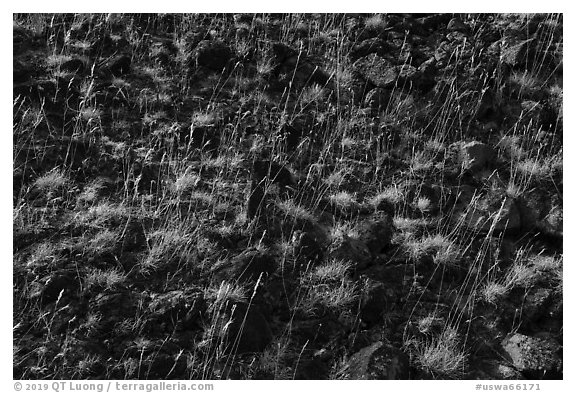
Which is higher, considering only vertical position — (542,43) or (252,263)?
(542,43)

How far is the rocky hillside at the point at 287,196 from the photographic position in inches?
169

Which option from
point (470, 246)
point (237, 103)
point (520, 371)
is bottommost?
point (520, 371)

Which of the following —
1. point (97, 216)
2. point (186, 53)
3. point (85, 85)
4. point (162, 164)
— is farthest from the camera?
point (186, 53)

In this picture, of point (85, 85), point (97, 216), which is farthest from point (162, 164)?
point (85, 85)

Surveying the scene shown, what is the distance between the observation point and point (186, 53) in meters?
6.97

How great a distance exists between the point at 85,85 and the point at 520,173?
426cm

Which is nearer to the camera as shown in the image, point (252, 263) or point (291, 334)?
point (291, 334)

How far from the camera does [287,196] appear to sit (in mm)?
5418

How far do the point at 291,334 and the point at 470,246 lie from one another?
1754 mm

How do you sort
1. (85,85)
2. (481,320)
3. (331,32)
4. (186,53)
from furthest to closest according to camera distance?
(331,32)
(186,53)
(85,85)
(481,320)

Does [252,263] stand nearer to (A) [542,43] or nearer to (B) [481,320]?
(B) [481,320]

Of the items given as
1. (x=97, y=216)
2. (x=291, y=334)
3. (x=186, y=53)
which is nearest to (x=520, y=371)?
(x=291, y=334)

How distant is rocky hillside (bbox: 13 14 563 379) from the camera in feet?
14.1

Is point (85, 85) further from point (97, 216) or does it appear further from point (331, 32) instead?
point (331, 32)
